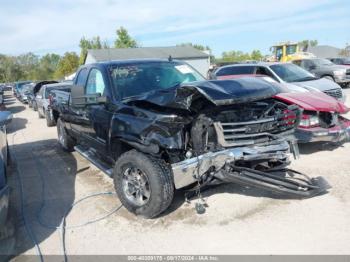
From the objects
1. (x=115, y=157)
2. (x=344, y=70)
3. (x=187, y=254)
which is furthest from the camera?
(x=344, y=70)

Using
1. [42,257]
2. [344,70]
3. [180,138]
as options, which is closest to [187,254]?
[180,138]

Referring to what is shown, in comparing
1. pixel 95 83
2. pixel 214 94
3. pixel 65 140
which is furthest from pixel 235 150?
pixel 65 140

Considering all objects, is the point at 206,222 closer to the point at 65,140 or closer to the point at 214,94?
the point at 214,94

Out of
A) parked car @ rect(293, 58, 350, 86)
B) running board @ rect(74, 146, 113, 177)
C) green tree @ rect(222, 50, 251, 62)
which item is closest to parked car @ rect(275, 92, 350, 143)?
running board @ rect(74, 146, 113, 177)

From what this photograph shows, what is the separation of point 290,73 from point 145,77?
657 centimetres

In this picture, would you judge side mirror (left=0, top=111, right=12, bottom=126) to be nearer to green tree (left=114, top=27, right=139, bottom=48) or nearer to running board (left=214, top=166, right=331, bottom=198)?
running board (left=214, top=166, right=331, bottom=198)

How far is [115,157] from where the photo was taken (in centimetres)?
513

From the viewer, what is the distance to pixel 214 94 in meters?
4.02

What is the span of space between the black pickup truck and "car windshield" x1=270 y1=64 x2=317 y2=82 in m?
5.91

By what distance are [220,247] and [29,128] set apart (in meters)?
11.1

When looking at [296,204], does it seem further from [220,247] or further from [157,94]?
[157,94]

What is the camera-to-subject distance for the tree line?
56.3 meters

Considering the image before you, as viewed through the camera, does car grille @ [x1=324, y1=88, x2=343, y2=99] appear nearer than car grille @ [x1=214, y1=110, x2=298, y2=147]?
No

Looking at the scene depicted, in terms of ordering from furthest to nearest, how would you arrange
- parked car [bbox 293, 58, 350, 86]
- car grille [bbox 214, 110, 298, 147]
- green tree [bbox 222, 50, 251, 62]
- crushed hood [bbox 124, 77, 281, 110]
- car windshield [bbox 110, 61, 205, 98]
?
green tree [bbox 222, 50, 251, 62]
parked car [bbox 293, 58, 350, 86]
car windshield [bbox 110, 61, 205, 98]
car grille [bbox 214, 110, 298, 147]
crushed hood [bbox 124, 77, 281, 110]
